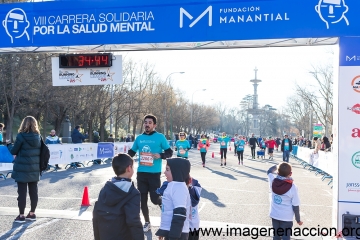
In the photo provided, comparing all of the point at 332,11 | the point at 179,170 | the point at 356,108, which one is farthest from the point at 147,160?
the point at 332,11

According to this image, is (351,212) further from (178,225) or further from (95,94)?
(95,94)

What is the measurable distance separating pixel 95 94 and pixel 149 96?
1253 cm

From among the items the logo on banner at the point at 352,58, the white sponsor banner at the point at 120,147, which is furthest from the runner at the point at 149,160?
the white sponsor banner at the point at 120,147

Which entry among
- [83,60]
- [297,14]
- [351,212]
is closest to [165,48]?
[83,60]

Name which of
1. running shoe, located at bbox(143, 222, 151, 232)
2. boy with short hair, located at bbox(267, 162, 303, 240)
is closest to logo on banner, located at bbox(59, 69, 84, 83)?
running shoe, located at bbox(143, 222, 151, 232)

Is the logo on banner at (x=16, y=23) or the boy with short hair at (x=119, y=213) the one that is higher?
the logo on banner at (x=16, y=23)

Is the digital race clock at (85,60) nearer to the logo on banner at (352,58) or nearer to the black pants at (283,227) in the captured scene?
the logo on banner at (352,58)

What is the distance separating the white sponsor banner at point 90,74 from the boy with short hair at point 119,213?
540 cm

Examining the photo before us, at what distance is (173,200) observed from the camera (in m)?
4.24

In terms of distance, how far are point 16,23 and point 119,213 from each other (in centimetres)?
644

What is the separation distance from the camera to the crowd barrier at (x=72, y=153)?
52.1 ft

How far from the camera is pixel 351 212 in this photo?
6.96 m

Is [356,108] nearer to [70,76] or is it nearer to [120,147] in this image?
[70,76]

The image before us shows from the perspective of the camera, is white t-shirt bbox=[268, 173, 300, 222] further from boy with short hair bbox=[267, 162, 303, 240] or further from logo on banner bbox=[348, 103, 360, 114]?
logo on banner bbox=[348, 103, 360, 114]
